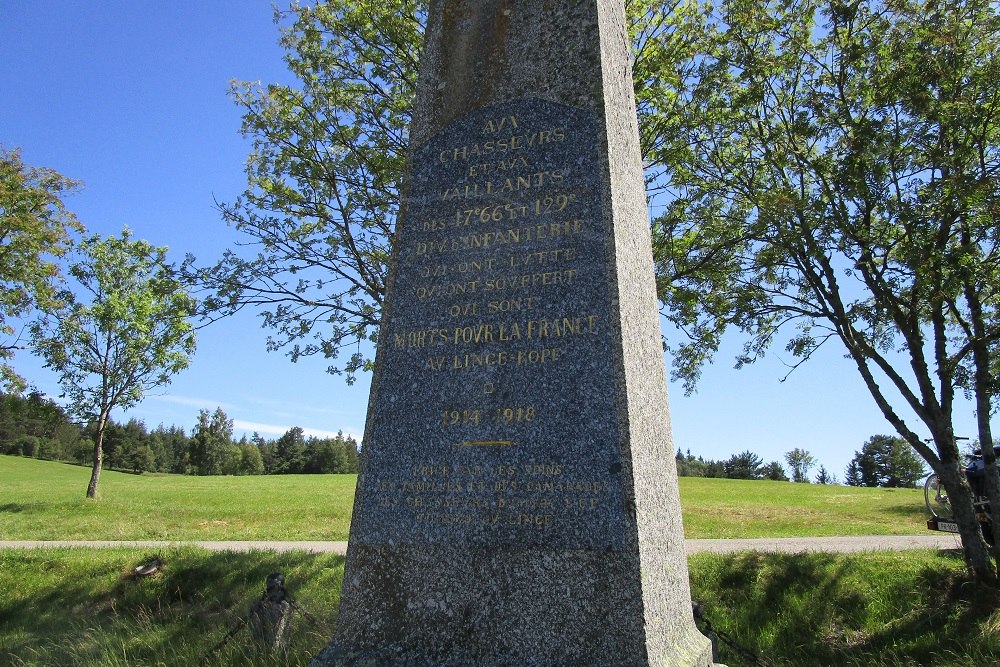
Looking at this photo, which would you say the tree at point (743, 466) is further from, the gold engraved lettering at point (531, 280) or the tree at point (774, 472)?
the gold engraved lettering at point (531, 280)

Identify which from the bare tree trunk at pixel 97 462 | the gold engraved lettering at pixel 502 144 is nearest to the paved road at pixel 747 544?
the bare tree trunk at pixel 97 462

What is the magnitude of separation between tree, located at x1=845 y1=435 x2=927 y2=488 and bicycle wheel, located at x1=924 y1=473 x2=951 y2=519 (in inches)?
2001

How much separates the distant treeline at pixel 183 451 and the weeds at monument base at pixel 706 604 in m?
61.1

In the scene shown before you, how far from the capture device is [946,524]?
11961 millimetres

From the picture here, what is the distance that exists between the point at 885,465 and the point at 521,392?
72.2 m

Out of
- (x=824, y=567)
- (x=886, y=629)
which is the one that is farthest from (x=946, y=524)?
(x=886, y=629)

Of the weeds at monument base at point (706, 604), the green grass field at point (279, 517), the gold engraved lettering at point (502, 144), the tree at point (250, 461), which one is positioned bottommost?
the weeds at monument base at point (706, 604)

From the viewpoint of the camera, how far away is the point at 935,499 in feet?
42.9

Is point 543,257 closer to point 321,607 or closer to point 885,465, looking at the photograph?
point 321,607

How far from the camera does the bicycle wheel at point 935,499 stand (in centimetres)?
1272

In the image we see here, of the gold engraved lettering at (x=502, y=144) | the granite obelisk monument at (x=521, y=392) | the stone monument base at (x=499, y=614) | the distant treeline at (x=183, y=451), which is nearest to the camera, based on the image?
the stone monument base at (x=499, y=614)

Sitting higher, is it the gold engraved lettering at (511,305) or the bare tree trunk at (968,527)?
the gold engraved lettering at (511,305)

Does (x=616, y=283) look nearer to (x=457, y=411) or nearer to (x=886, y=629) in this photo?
(x=457, y=411)

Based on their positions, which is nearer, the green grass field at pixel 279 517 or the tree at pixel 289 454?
A: the green grass field at pixel 279 517
